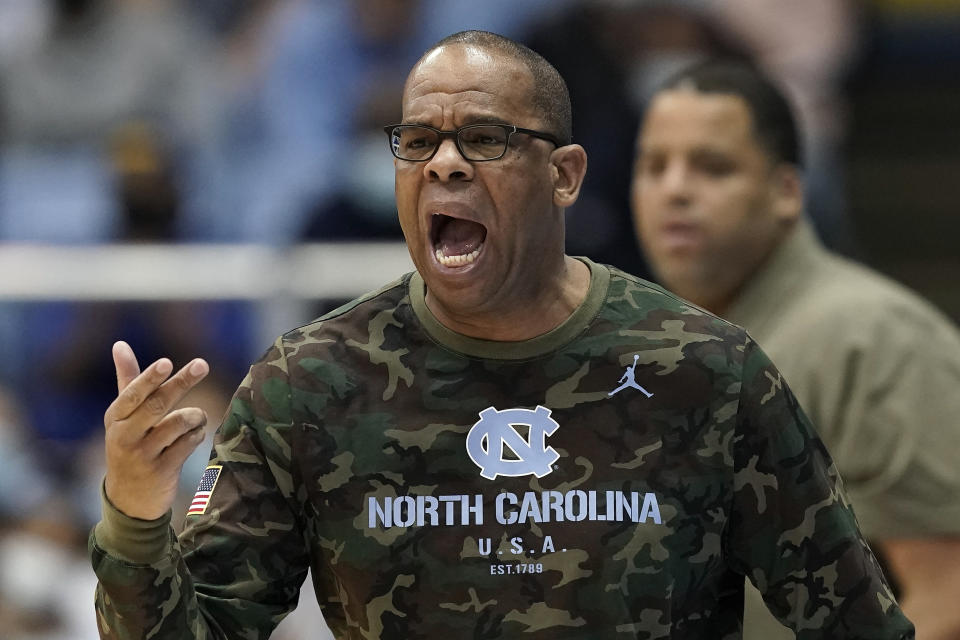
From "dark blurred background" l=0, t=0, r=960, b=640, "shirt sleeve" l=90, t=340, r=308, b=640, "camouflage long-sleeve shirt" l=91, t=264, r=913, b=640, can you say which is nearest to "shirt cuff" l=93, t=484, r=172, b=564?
"shirt sleeve" l=90, t=340, r=308, b=640

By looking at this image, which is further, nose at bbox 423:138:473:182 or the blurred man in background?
the blurred man in background

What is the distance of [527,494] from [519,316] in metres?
0.30

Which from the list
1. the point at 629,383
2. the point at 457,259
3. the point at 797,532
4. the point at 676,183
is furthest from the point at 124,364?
the point at 676,183

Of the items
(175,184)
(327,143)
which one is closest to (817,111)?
(327,143)

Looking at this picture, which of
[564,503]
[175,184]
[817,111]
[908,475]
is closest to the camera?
[564,503]

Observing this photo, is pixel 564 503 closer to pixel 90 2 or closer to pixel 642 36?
pixel 642 36

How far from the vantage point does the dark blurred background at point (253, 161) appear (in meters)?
6.35

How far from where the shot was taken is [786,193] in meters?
4.29

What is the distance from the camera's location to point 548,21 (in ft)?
24.4

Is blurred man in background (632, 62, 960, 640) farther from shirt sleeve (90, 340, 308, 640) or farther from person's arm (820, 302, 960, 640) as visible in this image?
shirt sleeve (90, 340, 308, 640)

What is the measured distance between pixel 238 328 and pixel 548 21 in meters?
2.00

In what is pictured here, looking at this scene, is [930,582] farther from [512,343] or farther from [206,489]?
[206,489]

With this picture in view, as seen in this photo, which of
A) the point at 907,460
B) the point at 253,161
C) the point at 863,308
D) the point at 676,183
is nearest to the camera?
the point at 907,460

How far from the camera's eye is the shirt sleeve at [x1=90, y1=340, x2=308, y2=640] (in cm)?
256
